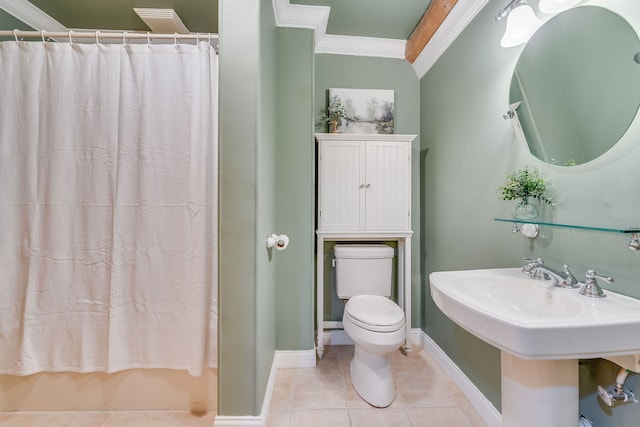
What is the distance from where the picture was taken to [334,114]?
2125 millimetres

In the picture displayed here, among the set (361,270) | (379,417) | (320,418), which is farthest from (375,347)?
(361,270)

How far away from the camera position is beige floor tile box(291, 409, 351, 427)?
1386mm

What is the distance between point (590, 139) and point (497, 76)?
24.7 inches

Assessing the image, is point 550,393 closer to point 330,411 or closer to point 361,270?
point 330,411

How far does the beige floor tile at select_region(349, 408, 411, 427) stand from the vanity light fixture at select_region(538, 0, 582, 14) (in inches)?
78.0

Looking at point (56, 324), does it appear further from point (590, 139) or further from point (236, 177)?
point (590, 139)

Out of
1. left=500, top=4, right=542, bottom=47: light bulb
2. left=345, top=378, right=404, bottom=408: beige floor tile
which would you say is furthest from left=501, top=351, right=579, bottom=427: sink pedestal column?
left=500, top=4, right=542, bottom=47: light bulb

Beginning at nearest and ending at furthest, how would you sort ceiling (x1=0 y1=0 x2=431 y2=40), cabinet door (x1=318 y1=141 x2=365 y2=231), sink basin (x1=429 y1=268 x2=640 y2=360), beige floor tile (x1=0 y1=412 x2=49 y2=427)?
sink basin (x1=429 y1=268 x2=640 y2=360), beige floor tile (x1=0 y1=412 x2=49 y2=427), ceiling (x1=0 y1=0 x2=431 y2=40), cabinet door (x1=318 y1=141 x2=365 y2=231)

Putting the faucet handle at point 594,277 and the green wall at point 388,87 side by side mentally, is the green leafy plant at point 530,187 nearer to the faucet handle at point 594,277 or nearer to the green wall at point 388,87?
the faucet handle at point 594,277

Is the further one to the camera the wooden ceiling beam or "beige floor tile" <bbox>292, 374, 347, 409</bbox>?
the wooden ceiling beam

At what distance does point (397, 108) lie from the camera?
2254 millimetres

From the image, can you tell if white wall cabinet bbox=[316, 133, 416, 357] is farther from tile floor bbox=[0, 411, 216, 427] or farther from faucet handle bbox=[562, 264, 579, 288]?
faucet handle bbox=[562, 264, 579, 288]

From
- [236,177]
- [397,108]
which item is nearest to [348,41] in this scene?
[397,108]

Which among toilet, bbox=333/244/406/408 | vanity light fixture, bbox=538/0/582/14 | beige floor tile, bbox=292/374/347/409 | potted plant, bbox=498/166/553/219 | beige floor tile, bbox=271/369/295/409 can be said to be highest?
vanity light fixture, bbox=538/0/582/14
